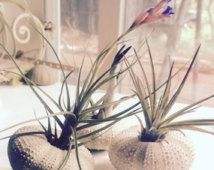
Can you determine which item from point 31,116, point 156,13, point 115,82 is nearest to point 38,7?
point 31,116

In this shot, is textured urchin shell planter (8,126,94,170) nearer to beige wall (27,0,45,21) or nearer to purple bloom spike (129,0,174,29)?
purple bloom spike (129,0,174,29)

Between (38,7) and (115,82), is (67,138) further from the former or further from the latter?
(38,7)

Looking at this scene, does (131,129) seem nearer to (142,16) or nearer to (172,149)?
(172,149)

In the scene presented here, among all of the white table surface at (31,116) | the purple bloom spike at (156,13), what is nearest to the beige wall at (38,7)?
the white table surface at (31,116)

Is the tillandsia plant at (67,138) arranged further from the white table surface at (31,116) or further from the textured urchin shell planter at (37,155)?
the white table surface at (31,116)


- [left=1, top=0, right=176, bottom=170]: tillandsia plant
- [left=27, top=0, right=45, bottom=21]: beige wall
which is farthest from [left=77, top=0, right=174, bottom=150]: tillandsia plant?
[left=27, top=0, right=45, bottom=21]: beige wall

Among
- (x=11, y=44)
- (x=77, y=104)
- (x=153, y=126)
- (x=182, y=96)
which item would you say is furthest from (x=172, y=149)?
(x=11, y=44)
